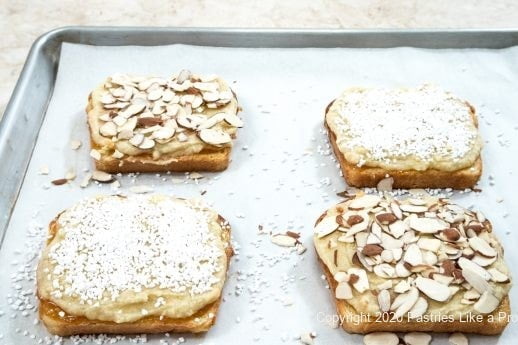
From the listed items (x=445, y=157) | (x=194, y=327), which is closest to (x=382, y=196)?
(x=445, y=157)

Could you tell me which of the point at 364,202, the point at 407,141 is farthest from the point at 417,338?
the point at 407,141

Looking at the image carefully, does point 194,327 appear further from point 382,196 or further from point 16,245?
point 382,196

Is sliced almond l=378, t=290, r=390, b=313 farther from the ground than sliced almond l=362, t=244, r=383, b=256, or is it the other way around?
sliced almond l=362, t=244, r=383, b=256

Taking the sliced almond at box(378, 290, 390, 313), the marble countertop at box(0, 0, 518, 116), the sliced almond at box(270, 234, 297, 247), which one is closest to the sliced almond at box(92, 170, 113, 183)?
the sliced almond at box(270, 234, 297, 247)

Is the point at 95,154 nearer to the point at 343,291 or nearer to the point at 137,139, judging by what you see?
the point at 137,139

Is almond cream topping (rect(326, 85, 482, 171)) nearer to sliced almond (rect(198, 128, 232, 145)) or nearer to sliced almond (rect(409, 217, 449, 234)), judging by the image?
sliced almond (rect(409, 217, 449, 234))

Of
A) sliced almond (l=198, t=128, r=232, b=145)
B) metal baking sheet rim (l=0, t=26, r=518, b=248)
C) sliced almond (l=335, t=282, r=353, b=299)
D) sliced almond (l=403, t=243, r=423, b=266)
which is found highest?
metal baking sheet rim (l=0, t=26, r=518, b=248)

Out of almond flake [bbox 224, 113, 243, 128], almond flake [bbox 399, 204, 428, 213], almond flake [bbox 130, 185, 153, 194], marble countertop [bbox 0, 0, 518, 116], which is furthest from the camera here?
marble countertop [bbox 0, 0, 518, 116]

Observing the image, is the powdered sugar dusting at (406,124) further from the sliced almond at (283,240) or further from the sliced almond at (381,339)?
the sliced almond at (381,339)
